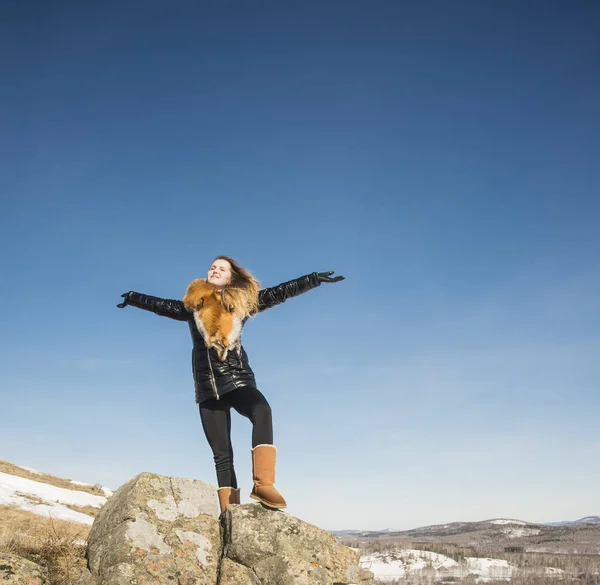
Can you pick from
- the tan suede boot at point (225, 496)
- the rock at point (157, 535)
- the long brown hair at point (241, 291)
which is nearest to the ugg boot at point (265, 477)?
the tan suede boot at point (225, 496)

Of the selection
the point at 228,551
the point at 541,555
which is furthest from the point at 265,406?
the point at 541,555

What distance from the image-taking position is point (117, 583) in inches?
175

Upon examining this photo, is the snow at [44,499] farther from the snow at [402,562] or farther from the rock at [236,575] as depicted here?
the snow at [402,562]

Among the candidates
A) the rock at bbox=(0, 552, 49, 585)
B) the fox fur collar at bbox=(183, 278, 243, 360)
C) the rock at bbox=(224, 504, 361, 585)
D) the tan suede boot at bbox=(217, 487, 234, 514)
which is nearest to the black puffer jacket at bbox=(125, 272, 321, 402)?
the fox fur collar at bbox=(183, 278, 243, 360)

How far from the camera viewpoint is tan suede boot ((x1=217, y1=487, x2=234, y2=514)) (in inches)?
225

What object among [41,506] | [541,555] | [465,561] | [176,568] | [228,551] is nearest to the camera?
[176,568]

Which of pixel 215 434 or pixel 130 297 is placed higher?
pixel 130 297

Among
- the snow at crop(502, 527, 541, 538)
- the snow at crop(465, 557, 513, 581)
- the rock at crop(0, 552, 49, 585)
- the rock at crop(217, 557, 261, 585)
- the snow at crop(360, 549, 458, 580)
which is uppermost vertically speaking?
the rock at crop(0, 552, 49, 585)

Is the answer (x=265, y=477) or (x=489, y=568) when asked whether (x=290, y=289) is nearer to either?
(x=265, y=477)

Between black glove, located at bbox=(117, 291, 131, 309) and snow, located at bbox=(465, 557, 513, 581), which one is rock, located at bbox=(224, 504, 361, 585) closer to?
black glove, located at bbox=(117, 291, 131, 309)

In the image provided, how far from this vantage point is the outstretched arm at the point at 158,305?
6.43 metres

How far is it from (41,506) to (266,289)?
11.2 metres

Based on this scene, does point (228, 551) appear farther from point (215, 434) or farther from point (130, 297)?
point (130, 297)

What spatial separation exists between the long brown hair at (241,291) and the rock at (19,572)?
3.20 metres
